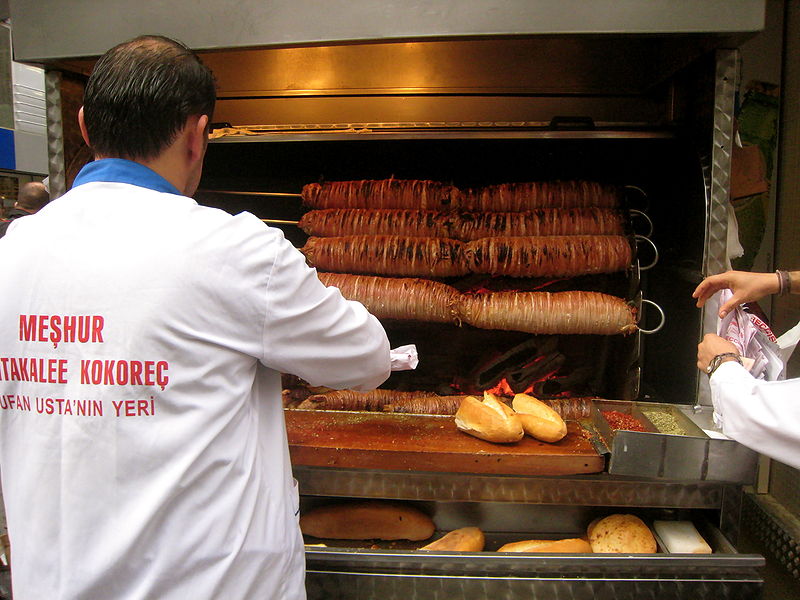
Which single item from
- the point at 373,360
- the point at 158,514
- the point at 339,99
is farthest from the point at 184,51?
the point at 339,99

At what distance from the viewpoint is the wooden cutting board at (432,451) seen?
1795mm

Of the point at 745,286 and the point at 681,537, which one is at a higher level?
the point at 745,286

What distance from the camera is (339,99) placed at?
9.70ft

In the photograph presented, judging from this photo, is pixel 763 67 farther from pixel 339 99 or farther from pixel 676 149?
pixel 339 99

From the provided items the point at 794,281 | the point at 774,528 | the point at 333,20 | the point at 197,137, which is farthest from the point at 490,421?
the point at 774,528

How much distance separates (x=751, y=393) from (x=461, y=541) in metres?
1.02

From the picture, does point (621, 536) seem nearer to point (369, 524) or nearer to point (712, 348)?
point (712, 348)

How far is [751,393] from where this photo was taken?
1.53m

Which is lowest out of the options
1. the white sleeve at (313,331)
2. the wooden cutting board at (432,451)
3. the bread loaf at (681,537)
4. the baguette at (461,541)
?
the baguette at (461,541)

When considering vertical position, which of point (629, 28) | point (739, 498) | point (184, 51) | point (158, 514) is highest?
point (629, 28)

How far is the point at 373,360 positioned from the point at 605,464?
924mm

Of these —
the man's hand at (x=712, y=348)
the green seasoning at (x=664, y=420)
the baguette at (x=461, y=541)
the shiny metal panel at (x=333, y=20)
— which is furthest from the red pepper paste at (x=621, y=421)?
the shiny metal panel at (x=333, y=20)

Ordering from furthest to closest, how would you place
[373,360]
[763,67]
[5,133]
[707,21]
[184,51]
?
[5,133] < [763,67] < [707,21] < [373,360] < [184,51]

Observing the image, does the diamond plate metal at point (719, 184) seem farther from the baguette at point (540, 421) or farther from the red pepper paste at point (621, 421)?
the baguette at point (540, 421)
